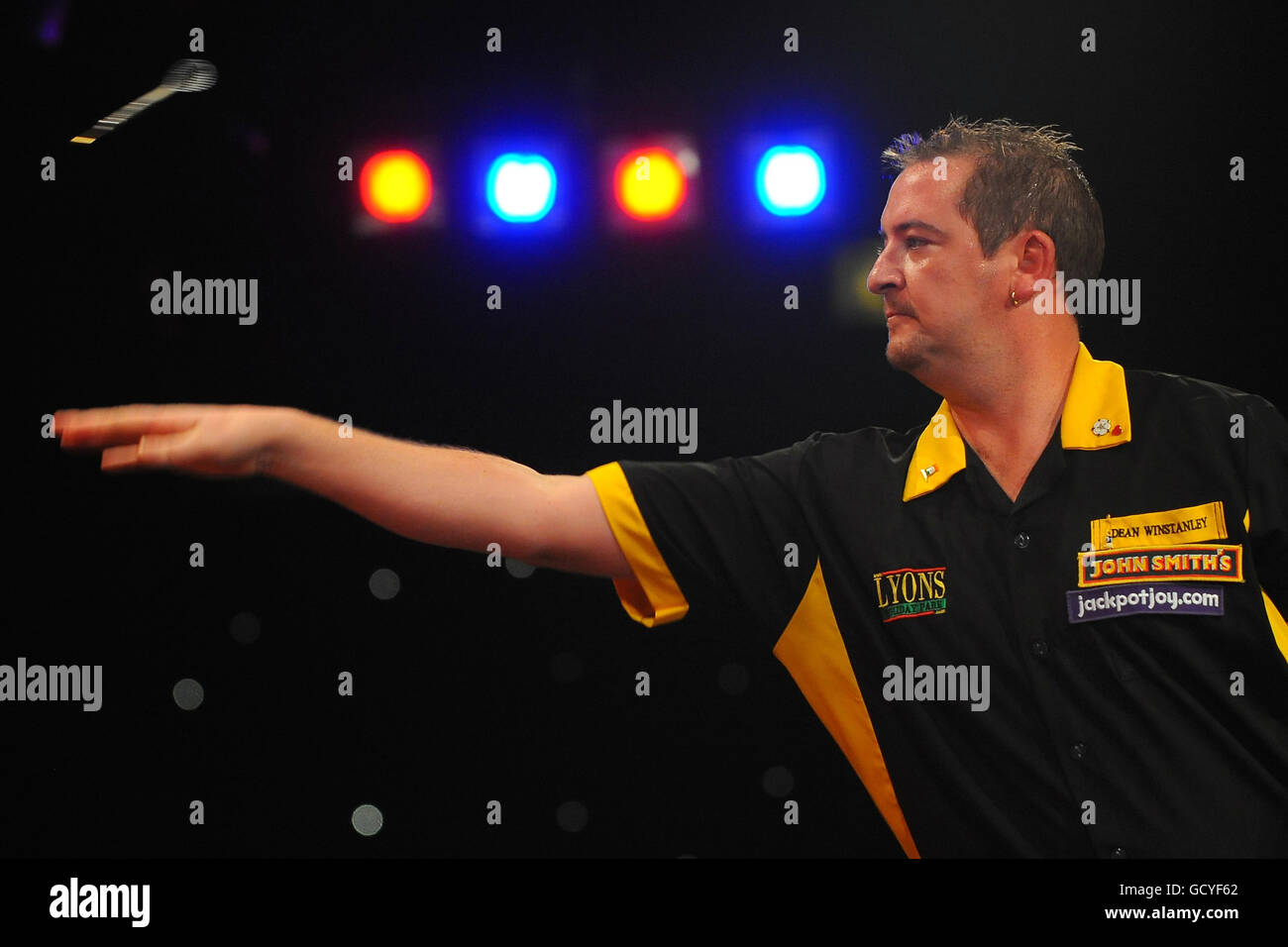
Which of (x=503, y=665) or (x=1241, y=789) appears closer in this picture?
(x=1241, y=789)

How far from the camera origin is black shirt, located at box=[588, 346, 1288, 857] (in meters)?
2.06

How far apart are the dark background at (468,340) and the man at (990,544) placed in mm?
290

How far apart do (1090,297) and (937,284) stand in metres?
0.40

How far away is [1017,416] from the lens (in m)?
2.27

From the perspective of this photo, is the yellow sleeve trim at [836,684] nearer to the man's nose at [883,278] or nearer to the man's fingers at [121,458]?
the man's nose at [883,278]

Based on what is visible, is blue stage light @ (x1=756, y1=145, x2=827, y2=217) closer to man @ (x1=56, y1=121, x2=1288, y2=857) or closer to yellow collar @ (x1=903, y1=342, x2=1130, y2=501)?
man @ (x1=56, y1=121, x2=1288, y2=857)

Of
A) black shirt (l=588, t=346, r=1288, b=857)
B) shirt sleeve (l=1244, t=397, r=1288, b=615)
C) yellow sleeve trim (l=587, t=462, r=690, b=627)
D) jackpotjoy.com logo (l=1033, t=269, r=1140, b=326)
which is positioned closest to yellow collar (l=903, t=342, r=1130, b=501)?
black shirt (l=588, t=346, r=1288, b=857)

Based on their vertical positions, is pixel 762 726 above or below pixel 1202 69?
below

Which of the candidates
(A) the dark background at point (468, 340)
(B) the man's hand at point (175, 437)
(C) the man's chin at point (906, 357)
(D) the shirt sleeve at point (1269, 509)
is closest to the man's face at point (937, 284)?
(C) the man's chin at point (906, 357)

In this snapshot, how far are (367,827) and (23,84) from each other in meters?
1.81

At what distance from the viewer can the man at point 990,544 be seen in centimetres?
206

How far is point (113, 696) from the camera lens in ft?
8.38
